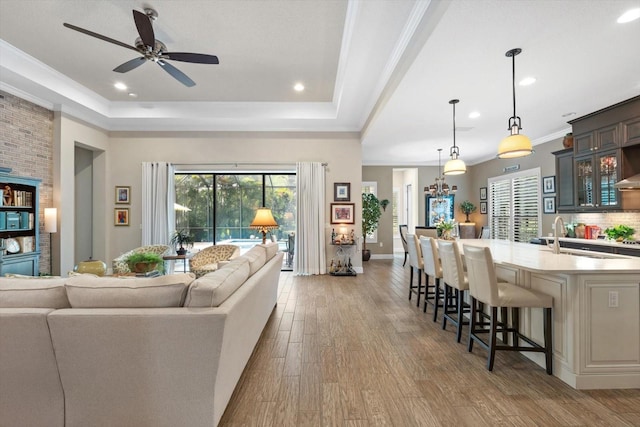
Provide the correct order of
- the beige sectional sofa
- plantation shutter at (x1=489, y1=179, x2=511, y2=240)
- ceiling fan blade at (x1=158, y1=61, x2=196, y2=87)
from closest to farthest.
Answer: the beige sectional sofa, ceiling fan blade at (x1=158, y1=61, x2=196, y2=87), plantation shutter at (x1=489, y1=179, x2=511, y2=240)

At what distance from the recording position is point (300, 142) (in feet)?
22.1

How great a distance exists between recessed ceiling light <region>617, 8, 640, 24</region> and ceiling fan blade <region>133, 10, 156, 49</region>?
12.8ft

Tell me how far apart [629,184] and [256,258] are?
477cm

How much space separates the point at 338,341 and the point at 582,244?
4414 millimetres

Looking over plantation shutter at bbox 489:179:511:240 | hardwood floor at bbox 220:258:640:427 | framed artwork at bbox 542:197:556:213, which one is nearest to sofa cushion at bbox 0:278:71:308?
hardwood floor at bbox 220:258:640:427

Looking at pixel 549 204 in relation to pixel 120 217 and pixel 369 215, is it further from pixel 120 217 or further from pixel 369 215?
pixel 120 217

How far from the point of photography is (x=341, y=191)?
6770 mm

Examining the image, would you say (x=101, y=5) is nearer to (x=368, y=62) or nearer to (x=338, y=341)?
(x=368, y=62)

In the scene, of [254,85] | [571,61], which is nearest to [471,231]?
[571,61]

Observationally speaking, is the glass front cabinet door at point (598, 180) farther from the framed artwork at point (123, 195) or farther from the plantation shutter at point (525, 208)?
the framed artwork at point (123, 195)

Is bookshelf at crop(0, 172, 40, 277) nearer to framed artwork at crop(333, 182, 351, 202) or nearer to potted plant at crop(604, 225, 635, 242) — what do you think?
framed artwork at crop(333, 182, 351, 202)

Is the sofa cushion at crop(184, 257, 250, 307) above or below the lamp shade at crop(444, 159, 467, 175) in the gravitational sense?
below

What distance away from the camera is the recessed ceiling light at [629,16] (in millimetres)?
2443

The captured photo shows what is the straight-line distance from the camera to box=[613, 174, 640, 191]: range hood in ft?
13.2
